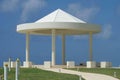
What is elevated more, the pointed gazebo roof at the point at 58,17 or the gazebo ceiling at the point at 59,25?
the pointed gazebo roof at the point at 58,17

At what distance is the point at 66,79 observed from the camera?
3108 centimetres

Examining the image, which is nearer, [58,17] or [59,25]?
[59,25]

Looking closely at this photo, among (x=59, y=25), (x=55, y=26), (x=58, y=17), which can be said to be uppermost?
(x=58, y=17)

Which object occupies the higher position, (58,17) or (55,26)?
(58,17)

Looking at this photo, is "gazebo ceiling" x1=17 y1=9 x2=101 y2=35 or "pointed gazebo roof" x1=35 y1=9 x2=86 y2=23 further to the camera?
"pointed gazebo roof" x1=35 y1=9 x2=86 y2=23

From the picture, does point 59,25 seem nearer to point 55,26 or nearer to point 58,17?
point 55,26

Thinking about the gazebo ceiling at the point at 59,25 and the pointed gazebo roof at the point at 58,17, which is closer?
the gazebo ceiling at the point at 59,25

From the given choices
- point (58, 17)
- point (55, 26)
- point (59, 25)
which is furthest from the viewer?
point (58, 17)

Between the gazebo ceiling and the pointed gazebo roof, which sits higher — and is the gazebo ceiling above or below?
below

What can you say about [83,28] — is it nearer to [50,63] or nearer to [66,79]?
[50,63]

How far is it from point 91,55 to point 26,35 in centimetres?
969

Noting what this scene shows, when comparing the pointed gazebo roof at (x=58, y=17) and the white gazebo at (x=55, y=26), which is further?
the pointed gazebo roof at (x=58, y=17)

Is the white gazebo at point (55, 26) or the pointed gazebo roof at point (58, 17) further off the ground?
the pointed gazebo roof at point (58, 17)

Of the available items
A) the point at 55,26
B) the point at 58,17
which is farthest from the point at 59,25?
the point at 58,17
